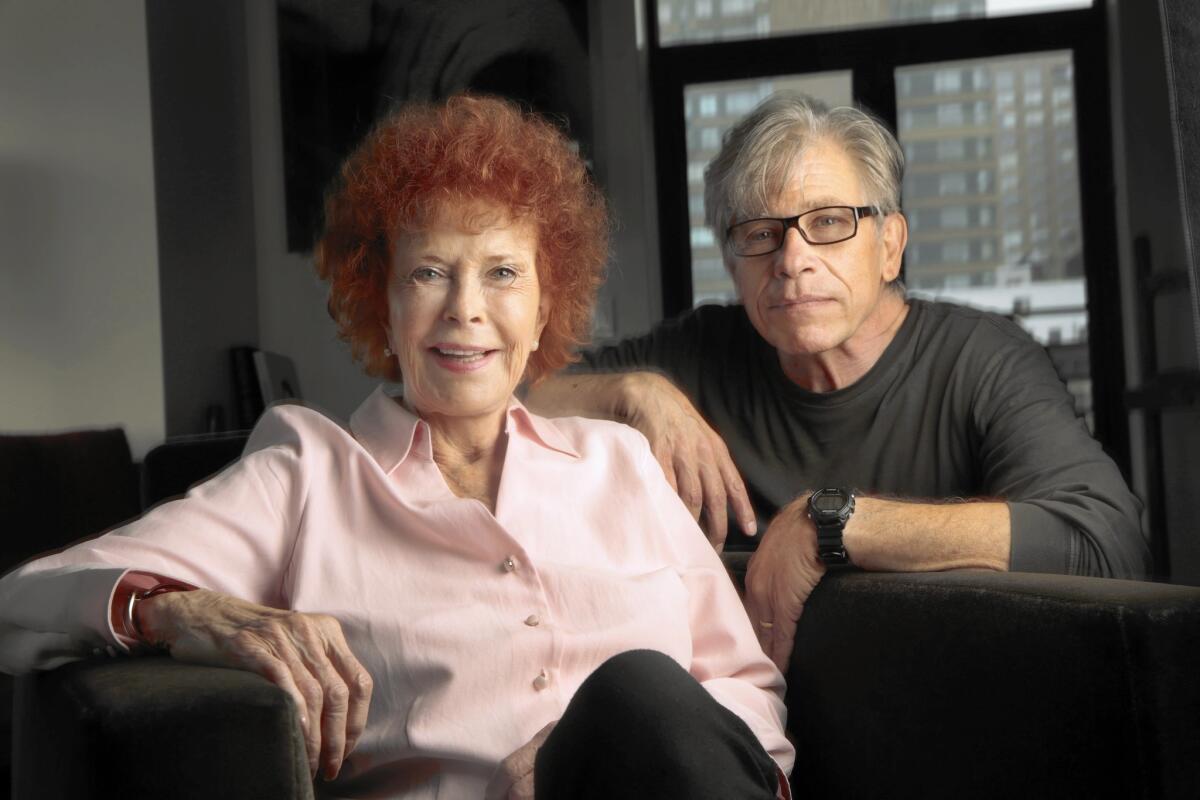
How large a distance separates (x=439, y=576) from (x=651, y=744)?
16.7 inches

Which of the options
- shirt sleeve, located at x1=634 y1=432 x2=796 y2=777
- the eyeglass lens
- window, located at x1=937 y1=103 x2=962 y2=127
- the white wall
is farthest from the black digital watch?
the white wall

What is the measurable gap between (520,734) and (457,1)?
4.05ft

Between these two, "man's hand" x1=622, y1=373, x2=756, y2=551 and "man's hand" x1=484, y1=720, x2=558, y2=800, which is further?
"man's hand" x1=622, y1=373, x2=756, y2=551

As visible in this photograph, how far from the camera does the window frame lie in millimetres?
1924

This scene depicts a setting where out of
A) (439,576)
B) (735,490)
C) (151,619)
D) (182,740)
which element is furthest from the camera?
(735,490)

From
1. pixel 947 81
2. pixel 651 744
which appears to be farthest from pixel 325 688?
pixel 947 81

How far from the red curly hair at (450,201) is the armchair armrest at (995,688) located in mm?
527

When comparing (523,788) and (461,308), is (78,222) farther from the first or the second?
(523,788)

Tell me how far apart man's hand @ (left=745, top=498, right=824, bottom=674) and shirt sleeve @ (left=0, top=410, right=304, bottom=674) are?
0.61 metres

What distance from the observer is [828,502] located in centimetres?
155

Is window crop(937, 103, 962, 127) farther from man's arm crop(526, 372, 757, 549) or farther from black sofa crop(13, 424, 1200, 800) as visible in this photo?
black sofa crop(13, 424, 1200, 800)

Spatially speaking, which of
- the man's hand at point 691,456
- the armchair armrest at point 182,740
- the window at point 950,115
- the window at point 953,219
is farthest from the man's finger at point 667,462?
the armchair armrest at point 182,740

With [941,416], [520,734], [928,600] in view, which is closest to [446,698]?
[520,734]

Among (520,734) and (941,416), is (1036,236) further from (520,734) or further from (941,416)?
(520,734)
